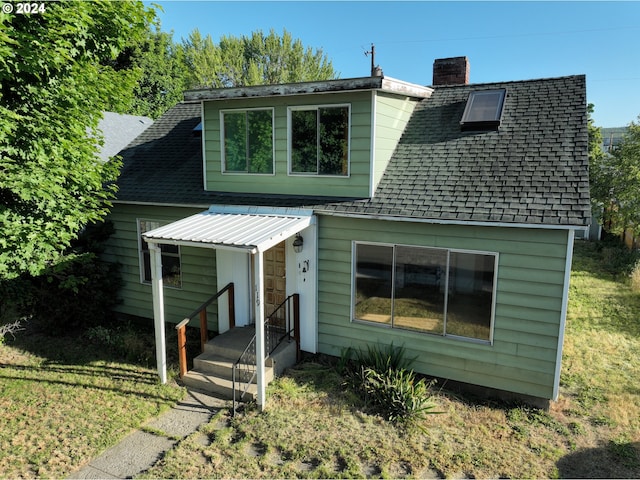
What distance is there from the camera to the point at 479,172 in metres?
7.33

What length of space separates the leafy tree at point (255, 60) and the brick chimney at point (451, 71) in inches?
1020

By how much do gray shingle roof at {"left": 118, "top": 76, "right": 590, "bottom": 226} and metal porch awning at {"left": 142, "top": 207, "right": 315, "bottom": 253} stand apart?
29cm

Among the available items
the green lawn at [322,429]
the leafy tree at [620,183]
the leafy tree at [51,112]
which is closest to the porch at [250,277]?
the green lawn at [322,429]

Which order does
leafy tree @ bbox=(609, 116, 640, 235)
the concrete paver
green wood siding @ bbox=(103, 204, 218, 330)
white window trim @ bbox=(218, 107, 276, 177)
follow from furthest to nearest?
leafy tree @ bbox=(609, 116, 640, 235)
green wood siding @ bbox=(103, 204, 218, 330)
white window trim @ bbox=(218, 107, 276, 177)
the concrete paver

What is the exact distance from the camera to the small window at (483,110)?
8195 mm

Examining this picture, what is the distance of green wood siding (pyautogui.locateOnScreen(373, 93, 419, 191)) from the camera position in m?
7.71

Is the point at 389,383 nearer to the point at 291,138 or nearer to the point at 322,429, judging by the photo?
the point at 322,429

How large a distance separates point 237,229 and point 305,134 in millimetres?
2355

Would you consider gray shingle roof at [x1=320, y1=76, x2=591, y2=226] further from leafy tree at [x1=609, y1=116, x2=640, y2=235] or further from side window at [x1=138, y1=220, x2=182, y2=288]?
leafy tree at [x1=609, y1=116, x2=640, y2=235]

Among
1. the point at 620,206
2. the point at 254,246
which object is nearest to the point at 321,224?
the point at 254,246

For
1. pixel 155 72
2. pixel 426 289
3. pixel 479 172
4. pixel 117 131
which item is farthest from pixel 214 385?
pixel 155 72

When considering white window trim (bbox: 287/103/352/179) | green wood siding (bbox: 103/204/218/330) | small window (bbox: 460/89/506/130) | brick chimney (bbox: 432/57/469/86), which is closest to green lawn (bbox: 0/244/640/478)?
green wood siding (bbox: 103/204/218/330)

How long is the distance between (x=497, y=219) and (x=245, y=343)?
4991 mm

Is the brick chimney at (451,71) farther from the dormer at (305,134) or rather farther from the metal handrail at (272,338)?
the metal handrail at (272,338)
